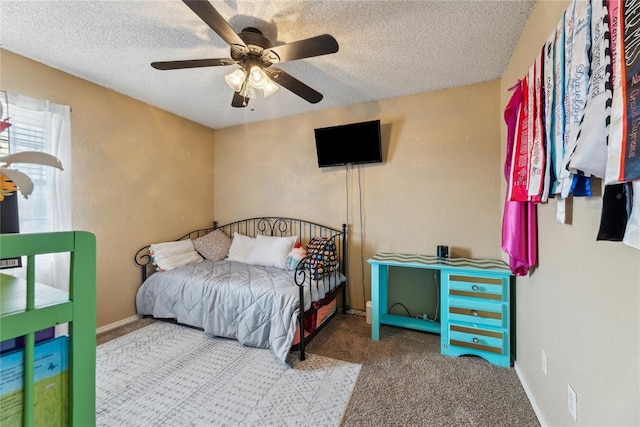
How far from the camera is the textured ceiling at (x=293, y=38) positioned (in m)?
1.54

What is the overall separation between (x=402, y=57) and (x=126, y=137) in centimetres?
290

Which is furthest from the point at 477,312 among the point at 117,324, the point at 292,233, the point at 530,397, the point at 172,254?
the point at 117,324

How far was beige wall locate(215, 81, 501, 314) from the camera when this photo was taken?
244 cm

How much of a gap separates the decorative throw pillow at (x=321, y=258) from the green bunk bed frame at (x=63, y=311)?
1.80 meters

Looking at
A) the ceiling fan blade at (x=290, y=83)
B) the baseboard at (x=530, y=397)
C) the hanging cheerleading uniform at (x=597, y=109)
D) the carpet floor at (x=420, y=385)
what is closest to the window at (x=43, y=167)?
the carpet floor at (x=420, y=385)

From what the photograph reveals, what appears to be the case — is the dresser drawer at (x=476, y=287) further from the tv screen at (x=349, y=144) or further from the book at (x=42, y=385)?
the book at (x=42, y=385)

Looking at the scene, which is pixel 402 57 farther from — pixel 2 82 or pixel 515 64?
pixel 2 82

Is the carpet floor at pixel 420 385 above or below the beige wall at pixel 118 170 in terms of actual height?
below

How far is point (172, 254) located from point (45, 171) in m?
1.30

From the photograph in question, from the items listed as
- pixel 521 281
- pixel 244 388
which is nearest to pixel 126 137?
pixel 244 388

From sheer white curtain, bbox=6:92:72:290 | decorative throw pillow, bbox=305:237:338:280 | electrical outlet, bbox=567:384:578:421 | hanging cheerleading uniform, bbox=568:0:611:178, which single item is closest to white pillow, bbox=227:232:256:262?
decorative throw pillow, bbox=305:237:338:280

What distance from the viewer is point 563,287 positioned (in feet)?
3.90

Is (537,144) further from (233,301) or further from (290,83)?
(233,301)

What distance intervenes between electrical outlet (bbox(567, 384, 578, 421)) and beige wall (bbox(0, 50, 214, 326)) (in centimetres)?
352
